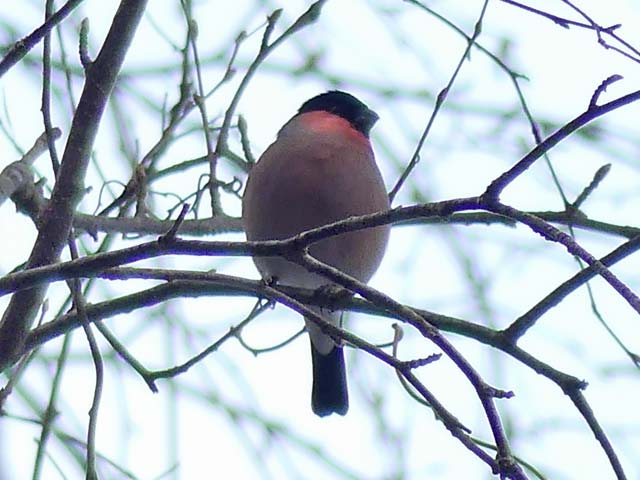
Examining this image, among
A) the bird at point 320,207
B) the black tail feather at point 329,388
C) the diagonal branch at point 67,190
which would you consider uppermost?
the bird at point 320,207

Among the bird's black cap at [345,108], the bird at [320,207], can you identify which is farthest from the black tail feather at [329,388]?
the bird's black cap at [345,108]

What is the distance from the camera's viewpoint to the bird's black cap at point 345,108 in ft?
11.0

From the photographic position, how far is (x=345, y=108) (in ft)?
11.2

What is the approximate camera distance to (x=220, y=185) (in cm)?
267

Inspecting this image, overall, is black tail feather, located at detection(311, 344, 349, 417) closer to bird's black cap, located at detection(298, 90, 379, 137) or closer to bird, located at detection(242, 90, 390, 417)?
bird, located at detection(242, 90, 390, 417)

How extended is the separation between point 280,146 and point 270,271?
33 cm

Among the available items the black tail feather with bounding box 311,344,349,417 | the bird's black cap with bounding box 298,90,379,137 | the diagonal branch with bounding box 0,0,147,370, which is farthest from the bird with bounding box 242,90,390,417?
the diagonal branch with bounding box 0,0,147,370

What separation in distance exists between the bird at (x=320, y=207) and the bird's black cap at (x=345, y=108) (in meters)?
0.28

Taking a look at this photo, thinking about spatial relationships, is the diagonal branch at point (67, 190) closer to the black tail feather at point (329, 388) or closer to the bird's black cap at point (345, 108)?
the black tail feather at point (329, 388)

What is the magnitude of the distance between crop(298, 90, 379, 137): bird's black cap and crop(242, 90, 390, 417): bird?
0.28 m

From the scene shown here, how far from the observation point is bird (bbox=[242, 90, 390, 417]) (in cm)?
271

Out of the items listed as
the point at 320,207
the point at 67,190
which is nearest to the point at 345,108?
the point at 320,207

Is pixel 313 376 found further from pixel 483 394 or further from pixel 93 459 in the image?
pixel 483 394

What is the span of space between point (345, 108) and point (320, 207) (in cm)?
76
